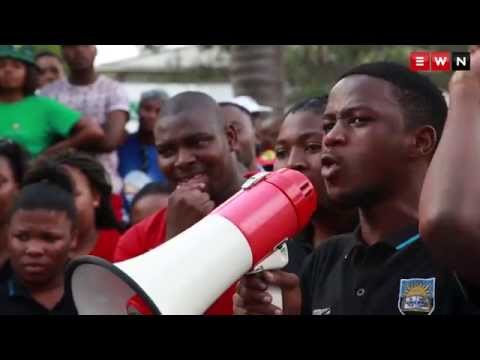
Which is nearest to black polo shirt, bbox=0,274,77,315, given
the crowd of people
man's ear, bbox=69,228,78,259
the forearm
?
the crowd of people

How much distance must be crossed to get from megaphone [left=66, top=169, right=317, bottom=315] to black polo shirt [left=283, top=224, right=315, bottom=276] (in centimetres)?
54

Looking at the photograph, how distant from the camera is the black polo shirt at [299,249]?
3.01 m

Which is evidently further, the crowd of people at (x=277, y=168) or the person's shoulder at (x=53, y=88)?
the person's shoulder at (x=53, y=88)

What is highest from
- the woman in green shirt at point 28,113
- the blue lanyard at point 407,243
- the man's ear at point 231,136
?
the woman in green shirt at point 28,113

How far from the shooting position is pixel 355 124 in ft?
8.45

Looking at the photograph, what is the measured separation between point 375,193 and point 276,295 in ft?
1.42

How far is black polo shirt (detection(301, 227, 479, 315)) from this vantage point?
234cm

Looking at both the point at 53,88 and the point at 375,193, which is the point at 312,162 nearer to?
the point at 375,193

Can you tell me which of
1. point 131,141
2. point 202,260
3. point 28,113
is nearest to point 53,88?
point 131,141

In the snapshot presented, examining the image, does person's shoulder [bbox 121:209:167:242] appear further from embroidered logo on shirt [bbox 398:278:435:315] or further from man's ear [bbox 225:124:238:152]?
embroidered logo on shirt [bbox 398:278:435:315]

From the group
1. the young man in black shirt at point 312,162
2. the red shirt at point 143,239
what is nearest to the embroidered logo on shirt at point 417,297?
the young man in black shirt at point 312,162

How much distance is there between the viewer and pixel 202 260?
6.93 ft

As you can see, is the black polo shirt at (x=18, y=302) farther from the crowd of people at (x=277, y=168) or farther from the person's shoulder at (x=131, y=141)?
the person's shoulder at (x=131, y=141)
